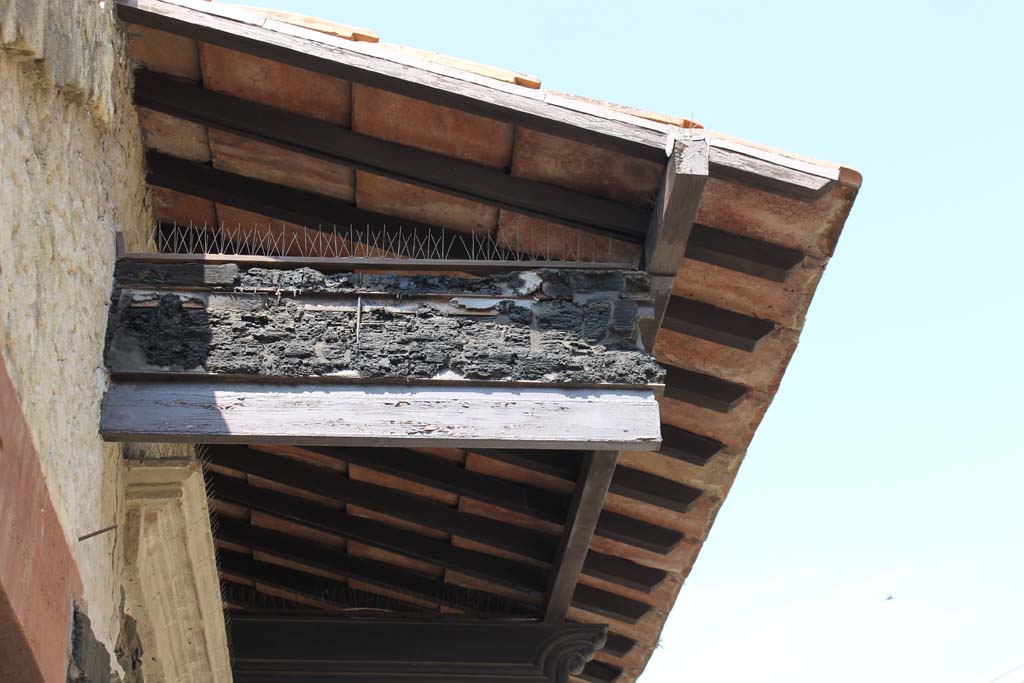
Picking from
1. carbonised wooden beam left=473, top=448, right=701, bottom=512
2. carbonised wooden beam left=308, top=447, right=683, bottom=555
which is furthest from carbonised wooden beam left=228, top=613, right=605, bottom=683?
carbonised wooden beam left=473, top=448, right=701, bottom=512

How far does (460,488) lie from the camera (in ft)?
17.0

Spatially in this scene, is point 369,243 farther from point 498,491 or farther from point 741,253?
point 498,491

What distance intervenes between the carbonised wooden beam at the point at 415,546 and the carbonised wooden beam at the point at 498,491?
0.54m

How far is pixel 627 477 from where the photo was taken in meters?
4.94

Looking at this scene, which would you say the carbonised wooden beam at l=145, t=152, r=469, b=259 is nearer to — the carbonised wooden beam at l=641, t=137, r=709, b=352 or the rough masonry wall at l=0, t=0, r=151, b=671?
the rough masonry wall at l=0, t=0, r=151, b=671

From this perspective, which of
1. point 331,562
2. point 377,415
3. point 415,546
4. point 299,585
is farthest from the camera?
point 299,585

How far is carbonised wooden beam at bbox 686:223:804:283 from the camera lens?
12.5 ft

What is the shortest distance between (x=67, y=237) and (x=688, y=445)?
237cm

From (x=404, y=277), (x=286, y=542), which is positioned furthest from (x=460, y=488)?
(x=404, y=277)

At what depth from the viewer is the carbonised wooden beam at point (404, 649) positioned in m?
5.65

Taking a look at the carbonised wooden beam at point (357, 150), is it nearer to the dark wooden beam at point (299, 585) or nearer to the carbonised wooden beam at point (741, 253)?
the carbonised wooden beam at point (741, 253)

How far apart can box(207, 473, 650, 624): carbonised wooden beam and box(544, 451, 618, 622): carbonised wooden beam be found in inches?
5.7

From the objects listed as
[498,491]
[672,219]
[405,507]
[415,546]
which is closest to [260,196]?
[672,219]

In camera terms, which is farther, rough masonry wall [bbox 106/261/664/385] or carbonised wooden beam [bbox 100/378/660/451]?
rough masonry wall [bbox 106/261/664/385]
